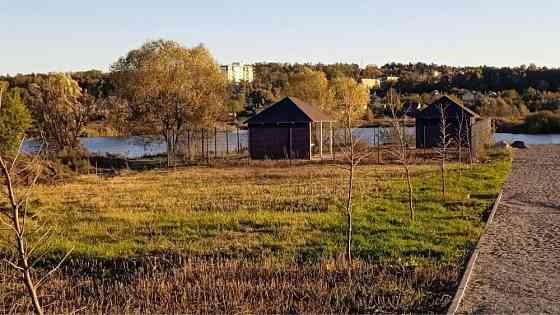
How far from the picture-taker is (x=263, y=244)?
11.2m

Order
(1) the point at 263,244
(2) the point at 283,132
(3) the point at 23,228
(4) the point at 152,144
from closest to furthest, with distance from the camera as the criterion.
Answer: (3) the point at 23,228 < (1) the point at 263,244 < (2) the point at 283,132 < (4) the point at 152,144

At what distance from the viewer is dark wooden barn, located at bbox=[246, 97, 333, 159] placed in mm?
36344

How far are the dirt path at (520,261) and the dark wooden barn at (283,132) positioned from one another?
18530mm

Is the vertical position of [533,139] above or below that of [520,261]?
below

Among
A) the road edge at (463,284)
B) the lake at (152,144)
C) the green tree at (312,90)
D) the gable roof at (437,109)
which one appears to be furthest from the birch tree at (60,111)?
the road edge at (463,284)

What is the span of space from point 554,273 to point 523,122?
221ft

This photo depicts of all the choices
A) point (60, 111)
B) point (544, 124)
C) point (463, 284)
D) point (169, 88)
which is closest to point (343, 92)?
point (169, 88)

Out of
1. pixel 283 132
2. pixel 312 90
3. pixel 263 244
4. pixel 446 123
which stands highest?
pixel 312 90

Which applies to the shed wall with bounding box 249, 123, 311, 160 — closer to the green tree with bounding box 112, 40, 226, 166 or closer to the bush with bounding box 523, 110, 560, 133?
the green tree with bounding box 112, 40, 226, 166

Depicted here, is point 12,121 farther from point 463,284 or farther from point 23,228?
point 23,228

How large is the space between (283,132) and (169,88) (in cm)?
672

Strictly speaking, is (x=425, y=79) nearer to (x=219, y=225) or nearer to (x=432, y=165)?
(x=432, y=165)

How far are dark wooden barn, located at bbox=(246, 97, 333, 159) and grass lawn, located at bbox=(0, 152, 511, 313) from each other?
1491 centimetres

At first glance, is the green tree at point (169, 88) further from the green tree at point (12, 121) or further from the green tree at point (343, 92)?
the green tree at point (343, 92)
